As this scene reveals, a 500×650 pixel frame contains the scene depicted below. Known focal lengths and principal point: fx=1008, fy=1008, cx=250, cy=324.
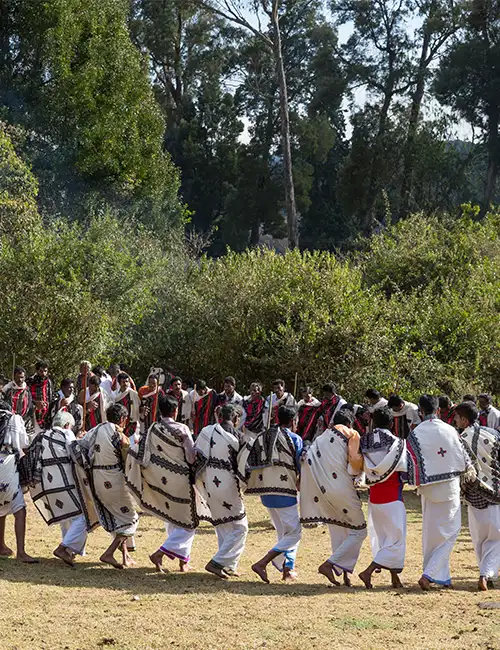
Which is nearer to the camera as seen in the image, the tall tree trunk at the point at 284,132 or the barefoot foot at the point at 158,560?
the barefoot foot at the point at 158,560

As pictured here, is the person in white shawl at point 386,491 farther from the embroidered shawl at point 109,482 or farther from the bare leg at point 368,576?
the embroidered shawl at point 109,482

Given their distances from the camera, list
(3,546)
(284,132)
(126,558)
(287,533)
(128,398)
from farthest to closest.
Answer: (284,132) < (128,398) < (3,546) < (126,558) < (287,533)

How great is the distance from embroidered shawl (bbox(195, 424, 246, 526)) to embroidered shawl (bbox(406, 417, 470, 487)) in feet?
5.78

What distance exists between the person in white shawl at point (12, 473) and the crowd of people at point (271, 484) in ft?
0.04

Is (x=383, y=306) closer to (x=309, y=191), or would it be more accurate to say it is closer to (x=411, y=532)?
(x=411, y=532)

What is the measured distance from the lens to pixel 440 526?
10.0m

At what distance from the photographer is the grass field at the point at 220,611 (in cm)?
782

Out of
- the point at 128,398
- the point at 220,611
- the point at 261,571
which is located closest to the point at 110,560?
the point at 261,571

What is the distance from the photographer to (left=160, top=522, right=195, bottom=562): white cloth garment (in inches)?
→ 405

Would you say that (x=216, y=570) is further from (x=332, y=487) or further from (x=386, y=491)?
(x=386, y=491)

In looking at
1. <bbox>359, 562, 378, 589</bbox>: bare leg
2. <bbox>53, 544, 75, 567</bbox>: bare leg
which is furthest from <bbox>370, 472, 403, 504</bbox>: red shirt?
<bbox>53, 544, 75, 567</bbox>: bare leg

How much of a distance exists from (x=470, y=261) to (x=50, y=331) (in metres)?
12.5

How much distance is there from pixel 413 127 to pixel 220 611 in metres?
39.9

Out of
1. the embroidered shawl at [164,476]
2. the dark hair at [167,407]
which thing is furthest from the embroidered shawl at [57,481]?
the dark hair at [167,407]
